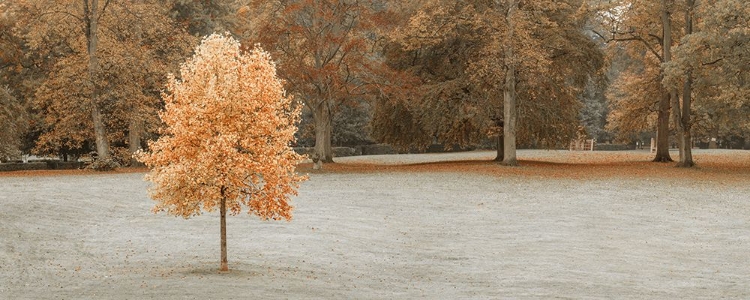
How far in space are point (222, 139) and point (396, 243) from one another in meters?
7.66

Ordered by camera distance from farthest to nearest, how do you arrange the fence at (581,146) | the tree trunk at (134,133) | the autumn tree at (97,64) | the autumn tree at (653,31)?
the fence at (581,146) → the autumn tree at (653,31) → the tree trunk at (134,133) → the autumn tree at (97,64)

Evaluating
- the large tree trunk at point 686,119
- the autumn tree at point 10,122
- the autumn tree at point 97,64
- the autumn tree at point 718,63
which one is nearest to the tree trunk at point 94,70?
the autumn tree at point 97,64

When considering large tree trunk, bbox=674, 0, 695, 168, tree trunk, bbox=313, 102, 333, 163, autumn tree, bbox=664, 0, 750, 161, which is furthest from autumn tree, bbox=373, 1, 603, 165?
autumn tree, bbox=664, 0, 750, 161

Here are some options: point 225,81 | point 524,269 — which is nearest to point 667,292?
point 524,269

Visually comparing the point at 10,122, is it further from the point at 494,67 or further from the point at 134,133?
the point at 494,67

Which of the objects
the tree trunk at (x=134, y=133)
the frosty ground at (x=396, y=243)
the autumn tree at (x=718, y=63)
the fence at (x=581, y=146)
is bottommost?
the frosty ground at (x=396, y=243)

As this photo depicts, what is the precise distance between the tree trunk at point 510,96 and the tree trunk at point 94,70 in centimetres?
2037

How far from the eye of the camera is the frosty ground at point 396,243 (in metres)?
17.2

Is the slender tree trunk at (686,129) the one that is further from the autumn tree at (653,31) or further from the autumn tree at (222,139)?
the autumn tree at (222,139)

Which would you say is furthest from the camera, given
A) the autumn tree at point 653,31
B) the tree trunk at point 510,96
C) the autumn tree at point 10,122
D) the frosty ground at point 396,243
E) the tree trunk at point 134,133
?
the autumn tree at point 653,31

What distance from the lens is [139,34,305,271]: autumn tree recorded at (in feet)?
57.6

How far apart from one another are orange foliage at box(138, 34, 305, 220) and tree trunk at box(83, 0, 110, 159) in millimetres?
29175

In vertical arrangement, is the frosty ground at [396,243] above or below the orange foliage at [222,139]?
below

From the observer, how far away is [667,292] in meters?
17.2
